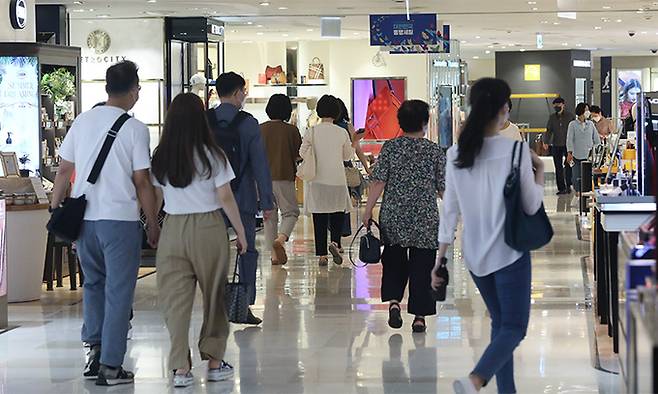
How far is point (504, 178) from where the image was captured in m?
5.06

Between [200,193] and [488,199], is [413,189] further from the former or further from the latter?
[488,199]

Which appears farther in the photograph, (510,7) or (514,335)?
(510,7)

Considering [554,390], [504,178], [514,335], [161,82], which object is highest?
[161,82]

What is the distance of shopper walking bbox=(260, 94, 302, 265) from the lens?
1112 centimetres

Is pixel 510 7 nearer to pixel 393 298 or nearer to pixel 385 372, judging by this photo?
pixel 393 298

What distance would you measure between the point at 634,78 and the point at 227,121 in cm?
3773

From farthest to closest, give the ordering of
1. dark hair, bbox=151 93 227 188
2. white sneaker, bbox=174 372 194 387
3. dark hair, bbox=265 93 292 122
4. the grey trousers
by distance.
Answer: the grey trousers → dark hair, bbox=265 93 292 122 → white sneaker, bbox=174 372 194 387 → dark hair, bbox=151 93 227 188

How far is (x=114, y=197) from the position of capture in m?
6.17

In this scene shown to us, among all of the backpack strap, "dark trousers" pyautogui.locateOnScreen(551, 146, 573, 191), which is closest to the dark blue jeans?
the backpack strap

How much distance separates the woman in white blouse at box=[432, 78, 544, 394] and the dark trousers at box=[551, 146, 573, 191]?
18.0 meters

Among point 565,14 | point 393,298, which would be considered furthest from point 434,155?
point 565,14

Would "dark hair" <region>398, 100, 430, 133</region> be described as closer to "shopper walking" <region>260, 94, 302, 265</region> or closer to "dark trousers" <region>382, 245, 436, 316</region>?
"dark trousers" <region>382, 245, 436, 316</region>

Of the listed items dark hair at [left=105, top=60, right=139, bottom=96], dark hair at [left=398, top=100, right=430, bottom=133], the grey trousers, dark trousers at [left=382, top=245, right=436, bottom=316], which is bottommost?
dark trousers at [left=382, top=245, right=436, bottom=316]

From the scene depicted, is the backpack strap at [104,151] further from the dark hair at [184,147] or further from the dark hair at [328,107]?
the dark hair at [328,107]
